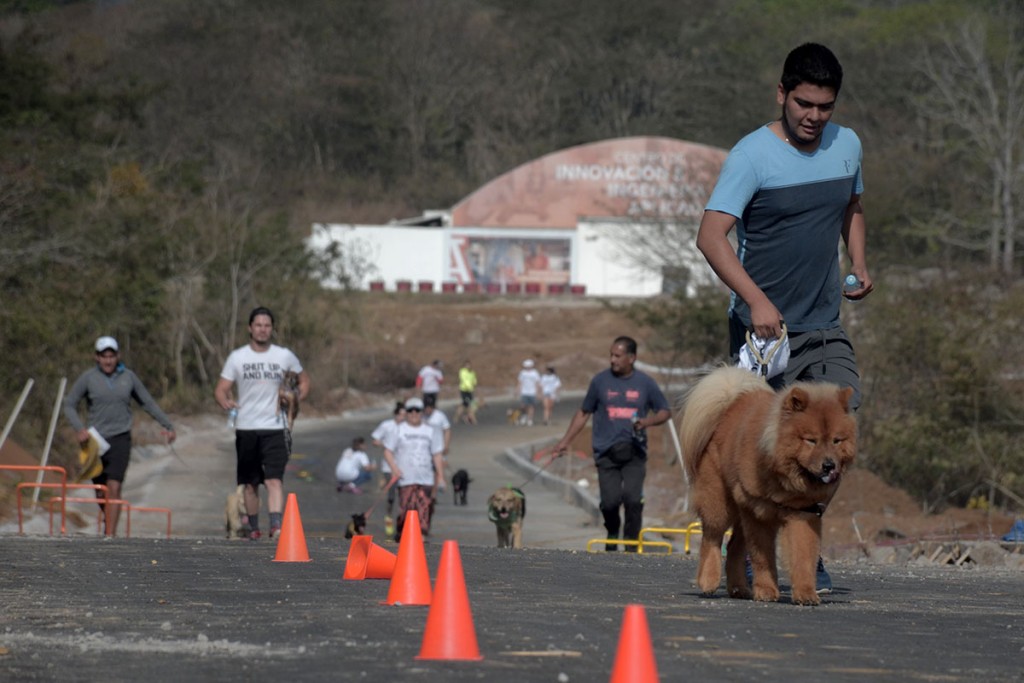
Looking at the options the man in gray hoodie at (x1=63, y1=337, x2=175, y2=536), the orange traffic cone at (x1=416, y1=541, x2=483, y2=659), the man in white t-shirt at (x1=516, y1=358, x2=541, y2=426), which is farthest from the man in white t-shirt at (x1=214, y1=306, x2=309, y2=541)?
the man in white t-shirt at (x1=516, y1=358, x2=541, y2=426)

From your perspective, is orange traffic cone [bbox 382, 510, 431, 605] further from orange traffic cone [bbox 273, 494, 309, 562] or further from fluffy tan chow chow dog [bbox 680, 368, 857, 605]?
Result: orange traffic cone [bbox 273, 494, 309, 562]

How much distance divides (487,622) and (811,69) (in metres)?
3.02

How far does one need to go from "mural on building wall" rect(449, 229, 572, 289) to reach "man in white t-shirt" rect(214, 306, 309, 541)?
70725 millimetres

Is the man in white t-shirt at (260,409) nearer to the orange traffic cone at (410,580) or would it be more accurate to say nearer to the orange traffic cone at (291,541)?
the orange traffic cone at (291,541)

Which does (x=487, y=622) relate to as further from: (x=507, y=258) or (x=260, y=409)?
(x=507, y=258)

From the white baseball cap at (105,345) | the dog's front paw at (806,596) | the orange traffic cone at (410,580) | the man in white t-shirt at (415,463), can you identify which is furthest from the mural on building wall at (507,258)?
the dog's front paw at (806,596)

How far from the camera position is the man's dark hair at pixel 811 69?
825 cm

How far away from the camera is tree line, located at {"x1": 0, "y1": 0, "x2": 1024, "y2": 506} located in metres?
32.7

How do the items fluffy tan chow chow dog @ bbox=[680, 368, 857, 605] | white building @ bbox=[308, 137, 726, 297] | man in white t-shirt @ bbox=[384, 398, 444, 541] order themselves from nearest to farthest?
fluffy tan chow chow dog @ bbox=[680, 368, 857, 605]
man in white t-shirt @ bbox=[384, 398, 444, 541]
white building @ bbox=[308, 137, 726, 297]

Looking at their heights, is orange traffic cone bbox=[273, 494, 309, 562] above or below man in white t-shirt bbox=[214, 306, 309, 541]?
below

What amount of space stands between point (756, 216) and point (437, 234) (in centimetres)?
7809

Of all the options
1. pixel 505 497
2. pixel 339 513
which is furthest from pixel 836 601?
pixel 339 513

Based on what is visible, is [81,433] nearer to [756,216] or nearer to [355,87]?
[756,216]

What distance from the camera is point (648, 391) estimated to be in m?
15.5
